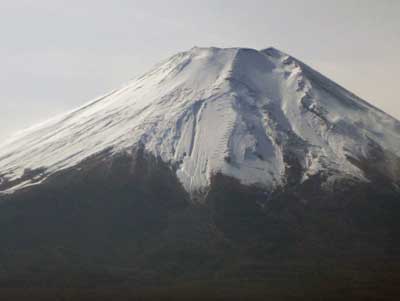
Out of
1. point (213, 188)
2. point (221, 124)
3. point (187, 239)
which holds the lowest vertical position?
point (187, 239)

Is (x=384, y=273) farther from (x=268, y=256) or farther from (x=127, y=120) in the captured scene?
(x=127, y=120)

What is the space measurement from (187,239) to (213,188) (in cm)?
1409

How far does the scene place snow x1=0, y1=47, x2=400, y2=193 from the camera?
126 m

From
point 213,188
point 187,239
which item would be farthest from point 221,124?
point 187,239

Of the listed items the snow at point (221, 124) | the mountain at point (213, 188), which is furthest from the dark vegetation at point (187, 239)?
the snow at point (221, 124)

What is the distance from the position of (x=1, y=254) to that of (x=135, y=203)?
22.1 metres

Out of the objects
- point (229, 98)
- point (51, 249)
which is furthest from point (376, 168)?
point (51, 249)

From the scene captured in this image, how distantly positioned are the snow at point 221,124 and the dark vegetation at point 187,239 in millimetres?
4688

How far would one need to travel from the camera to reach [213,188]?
117 metres

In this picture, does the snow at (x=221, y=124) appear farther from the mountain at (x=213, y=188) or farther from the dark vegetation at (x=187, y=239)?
the dark vegetation at (x=187, y=239)

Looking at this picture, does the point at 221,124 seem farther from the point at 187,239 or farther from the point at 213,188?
the point at 187,239

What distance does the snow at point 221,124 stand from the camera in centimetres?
12625

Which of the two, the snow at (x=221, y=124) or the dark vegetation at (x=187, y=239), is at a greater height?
the snow at (x=221, y=124)

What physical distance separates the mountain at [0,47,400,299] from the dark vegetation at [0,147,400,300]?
0.27 m
